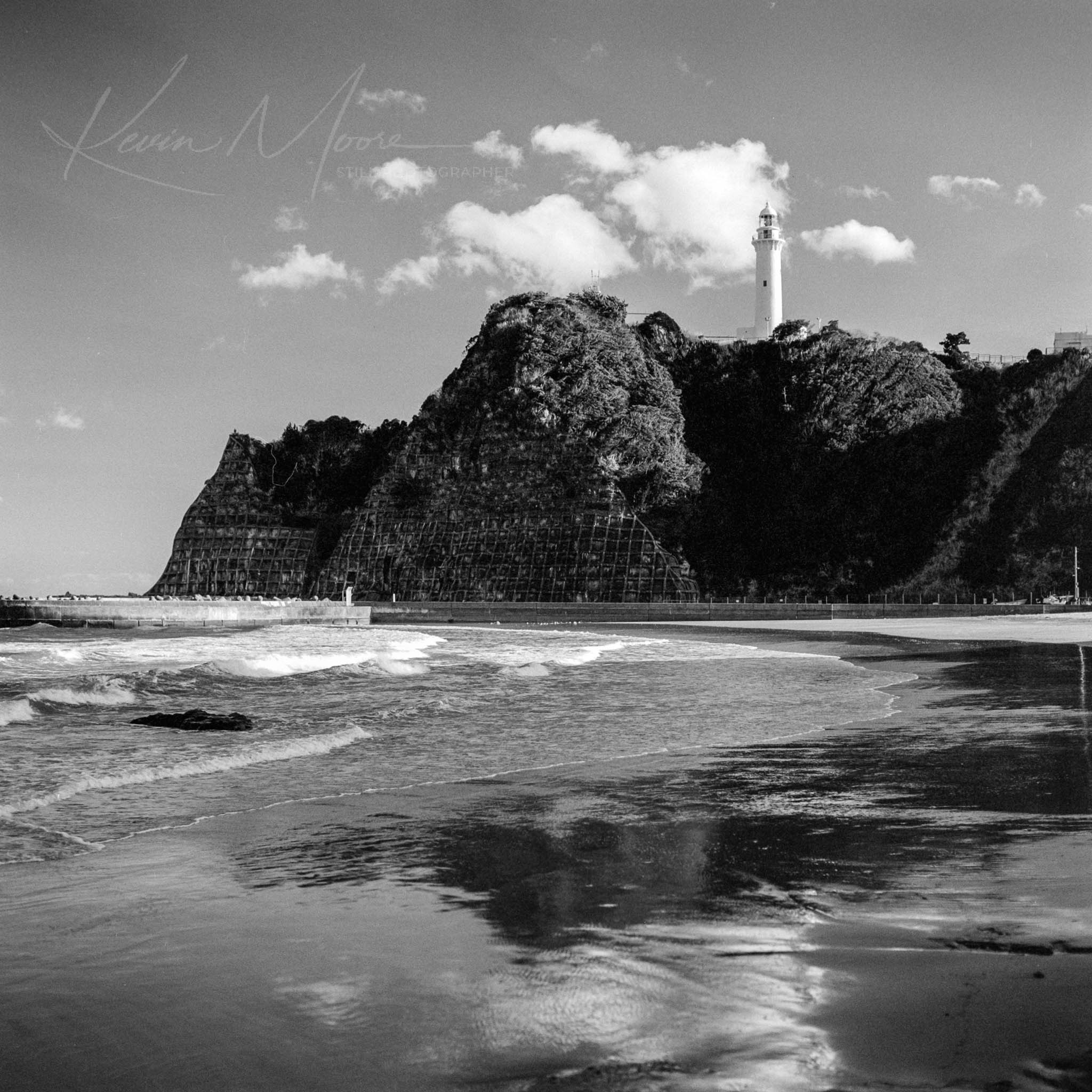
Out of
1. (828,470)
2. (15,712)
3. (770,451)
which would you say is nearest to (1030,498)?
(828,470)

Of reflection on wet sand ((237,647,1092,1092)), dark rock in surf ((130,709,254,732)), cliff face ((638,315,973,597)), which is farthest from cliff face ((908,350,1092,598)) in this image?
reflection on wet sand ((237,647,1092,1092))

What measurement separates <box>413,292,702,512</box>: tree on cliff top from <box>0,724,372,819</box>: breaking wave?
91.6m

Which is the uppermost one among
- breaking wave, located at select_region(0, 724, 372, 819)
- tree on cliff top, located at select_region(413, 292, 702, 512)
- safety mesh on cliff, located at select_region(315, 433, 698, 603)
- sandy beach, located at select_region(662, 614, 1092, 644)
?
tree on cliff top, located at select_region(413, 292, 702, 512)

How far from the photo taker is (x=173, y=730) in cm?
1335

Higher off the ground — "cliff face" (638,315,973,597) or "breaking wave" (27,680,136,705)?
"cliff face" (638,315,973,597)

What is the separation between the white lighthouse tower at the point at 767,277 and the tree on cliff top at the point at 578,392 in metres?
12.9

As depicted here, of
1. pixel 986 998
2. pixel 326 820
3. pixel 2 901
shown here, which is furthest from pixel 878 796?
pixel 2 901

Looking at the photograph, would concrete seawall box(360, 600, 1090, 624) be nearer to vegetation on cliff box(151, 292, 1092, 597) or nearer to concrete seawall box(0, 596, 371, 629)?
vegetation on cliff box(151, 292, 1092, 597)

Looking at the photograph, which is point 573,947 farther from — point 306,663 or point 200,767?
point 306,663

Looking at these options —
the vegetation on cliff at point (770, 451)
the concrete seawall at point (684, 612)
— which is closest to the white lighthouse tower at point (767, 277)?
the vegetation on cliff at point (770, 451)

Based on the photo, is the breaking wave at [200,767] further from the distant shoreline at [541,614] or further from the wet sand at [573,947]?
the distant shoreline at [541,614]

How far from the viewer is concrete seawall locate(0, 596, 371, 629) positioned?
6206 centimetres

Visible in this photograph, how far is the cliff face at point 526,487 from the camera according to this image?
10069cm

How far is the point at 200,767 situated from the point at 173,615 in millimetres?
56210
